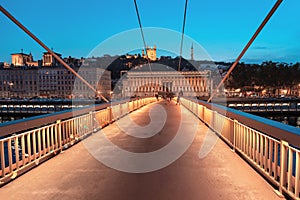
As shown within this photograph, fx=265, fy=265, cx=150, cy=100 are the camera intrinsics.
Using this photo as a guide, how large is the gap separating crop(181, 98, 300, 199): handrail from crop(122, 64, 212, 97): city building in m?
117

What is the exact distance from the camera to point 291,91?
319 feet

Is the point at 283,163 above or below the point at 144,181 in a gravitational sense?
above

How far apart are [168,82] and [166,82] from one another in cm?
143

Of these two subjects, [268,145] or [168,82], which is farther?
[168,82]

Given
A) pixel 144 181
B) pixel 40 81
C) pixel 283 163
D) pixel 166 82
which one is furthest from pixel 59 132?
pixel 166 82

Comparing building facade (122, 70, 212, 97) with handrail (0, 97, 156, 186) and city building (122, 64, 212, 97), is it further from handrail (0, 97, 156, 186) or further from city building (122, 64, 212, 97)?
handrail (0, 97, 156, 186)

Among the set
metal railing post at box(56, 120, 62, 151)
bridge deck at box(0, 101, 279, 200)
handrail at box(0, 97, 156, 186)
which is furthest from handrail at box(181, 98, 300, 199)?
metal railing post at box(56, 120, 62, 151)

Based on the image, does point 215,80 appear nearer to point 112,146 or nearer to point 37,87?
point 37,87

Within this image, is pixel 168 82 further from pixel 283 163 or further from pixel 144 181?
pixel 283 163

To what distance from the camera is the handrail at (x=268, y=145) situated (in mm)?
3574

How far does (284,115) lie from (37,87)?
307 ft

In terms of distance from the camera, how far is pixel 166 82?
126 metres

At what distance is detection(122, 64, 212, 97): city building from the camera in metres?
125

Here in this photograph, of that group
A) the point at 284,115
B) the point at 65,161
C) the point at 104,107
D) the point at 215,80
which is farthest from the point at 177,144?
the point at 215,80
